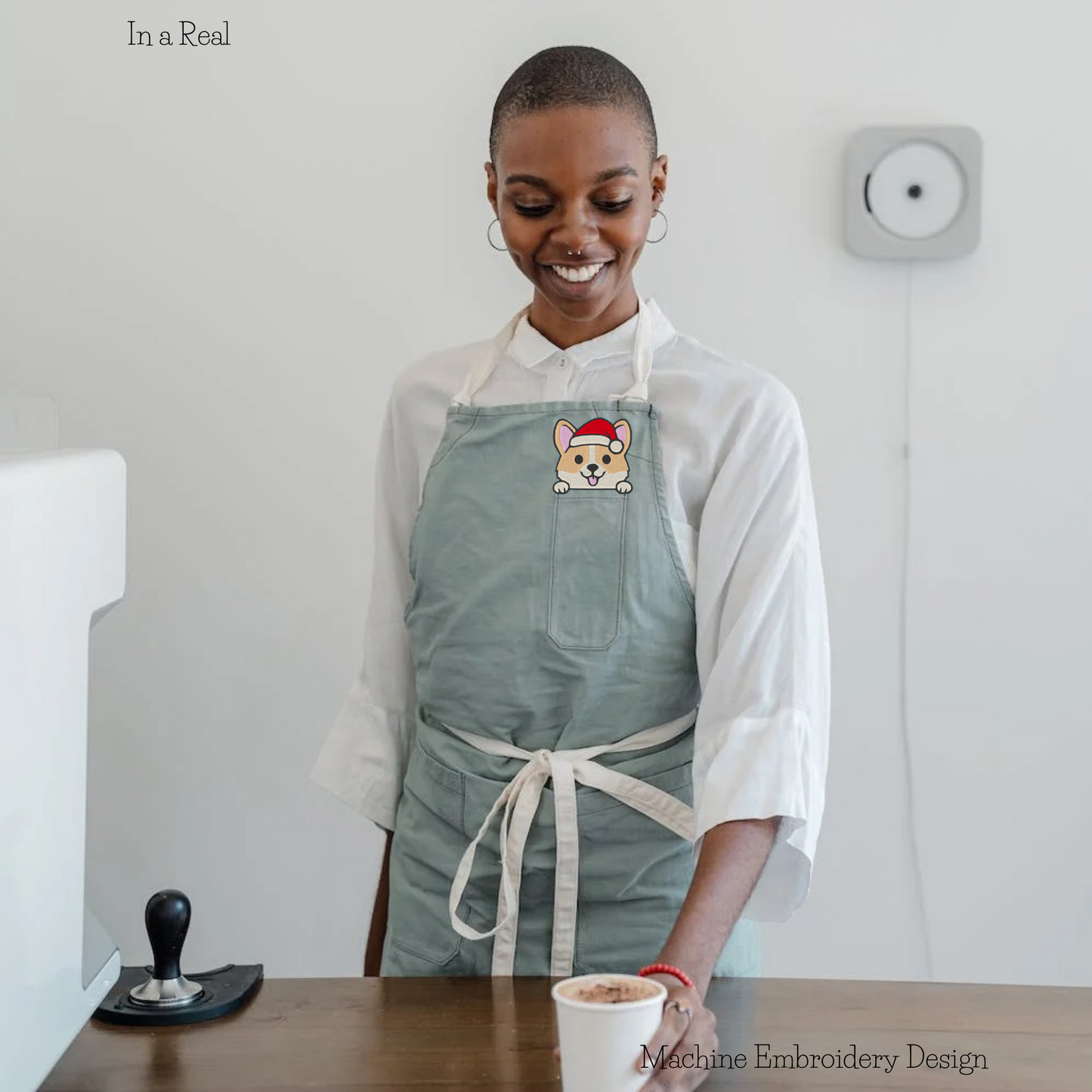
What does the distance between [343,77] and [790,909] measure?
1213 millimetres

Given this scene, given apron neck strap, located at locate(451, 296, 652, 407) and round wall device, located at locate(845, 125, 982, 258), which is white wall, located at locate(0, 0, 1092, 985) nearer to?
round wall device, located at locate(845, 125, 982, 258)

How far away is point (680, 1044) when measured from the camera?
928mm

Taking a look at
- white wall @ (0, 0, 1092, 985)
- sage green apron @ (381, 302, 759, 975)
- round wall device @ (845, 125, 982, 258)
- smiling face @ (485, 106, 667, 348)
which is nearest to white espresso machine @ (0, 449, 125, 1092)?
sage green apron @ (381, 302, 759, 975)

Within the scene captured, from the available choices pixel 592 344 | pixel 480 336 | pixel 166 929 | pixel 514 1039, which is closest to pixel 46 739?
pixel 166 929

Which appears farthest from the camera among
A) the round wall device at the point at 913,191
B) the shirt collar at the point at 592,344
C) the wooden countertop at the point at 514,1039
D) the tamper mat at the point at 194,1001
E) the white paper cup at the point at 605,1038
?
the round wall device at the point at 913,191

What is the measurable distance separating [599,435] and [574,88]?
0.28m

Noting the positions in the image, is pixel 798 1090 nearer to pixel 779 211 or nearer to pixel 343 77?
pixel 779 211

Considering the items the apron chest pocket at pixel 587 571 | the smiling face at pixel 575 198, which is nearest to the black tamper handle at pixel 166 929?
the apron chest pocket at pixel 587 571

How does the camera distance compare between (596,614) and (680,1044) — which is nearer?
(680,1044)

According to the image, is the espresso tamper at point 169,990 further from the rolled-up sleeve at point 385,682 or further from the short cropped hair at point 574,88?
the short cropped hair at point 574,88

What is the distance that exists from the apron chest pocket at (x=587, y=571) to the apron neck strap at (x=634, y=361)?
0.35 feet

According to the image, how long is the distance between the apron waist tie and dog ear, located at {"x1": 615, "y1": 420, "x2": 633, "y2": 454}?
237 mm

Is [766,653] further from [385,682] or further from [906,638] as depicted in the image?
[906,638]

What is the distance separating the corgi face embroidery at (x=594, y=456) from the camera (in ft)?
4.05
